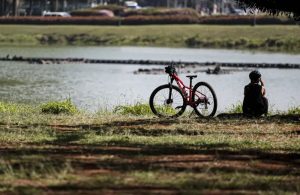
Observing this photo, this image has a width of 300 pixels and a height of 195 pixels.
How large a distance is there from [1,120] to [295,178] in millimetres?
8341

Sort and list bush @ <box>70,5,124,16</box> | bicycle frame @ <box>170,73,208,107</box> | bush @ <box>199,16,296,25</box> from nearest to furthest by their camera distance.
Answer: bicycle frame @ <box>170,73,208,107</box>
bush @ <box>199,16,296,25</box>
bush @ <box>70,5,124,16</box>

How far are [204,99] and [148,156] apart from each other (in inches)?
289

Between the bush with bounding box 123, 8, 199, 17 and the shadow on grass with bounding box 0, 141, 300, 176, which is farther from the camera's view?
the bush with bounding box 123, 8, 199, 17

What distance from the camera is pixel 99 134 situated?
14086 mm

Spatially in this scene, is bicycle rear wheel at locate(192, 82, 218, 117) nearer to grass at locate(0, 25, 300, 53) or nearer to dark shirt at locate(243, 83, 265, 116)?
dark shirt at locate(243, 83, 265, 116)

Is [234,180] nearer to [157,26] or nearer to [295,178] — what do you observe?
[295,178]

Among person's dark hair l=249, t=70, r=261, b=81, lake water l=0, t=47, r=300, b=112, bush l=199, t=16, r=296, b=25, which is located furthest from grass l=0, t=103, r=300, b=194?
bush l=199, t=16, r=296, b=25

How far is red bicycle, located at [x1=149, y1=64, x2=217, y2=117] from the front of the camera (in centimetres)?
1834

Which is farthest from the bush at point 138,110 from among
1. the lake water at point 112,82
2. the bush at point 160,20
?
the bush at point 160,20

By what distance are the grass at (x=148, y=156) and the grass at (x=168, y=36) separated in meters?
71.5

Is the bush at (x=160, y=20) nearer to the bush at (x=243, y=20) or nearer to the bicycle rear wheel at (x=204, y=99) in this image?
the bush at (x=243, y=20)

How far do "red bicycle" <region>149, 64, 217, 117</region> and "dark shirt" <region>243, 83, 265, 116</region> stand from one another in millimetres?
868

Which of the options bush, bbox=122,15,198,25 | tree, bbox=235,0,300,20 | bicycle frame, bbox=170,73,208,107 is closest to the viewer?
tree, bbox=235,0,300,20

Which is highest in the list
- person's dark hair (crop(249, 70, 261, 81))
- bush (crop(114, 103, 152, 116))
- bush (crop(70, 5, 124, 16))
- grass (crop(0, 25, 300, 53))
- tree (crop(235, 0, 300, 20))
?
tree (crop(235, 0, 300, 20))
